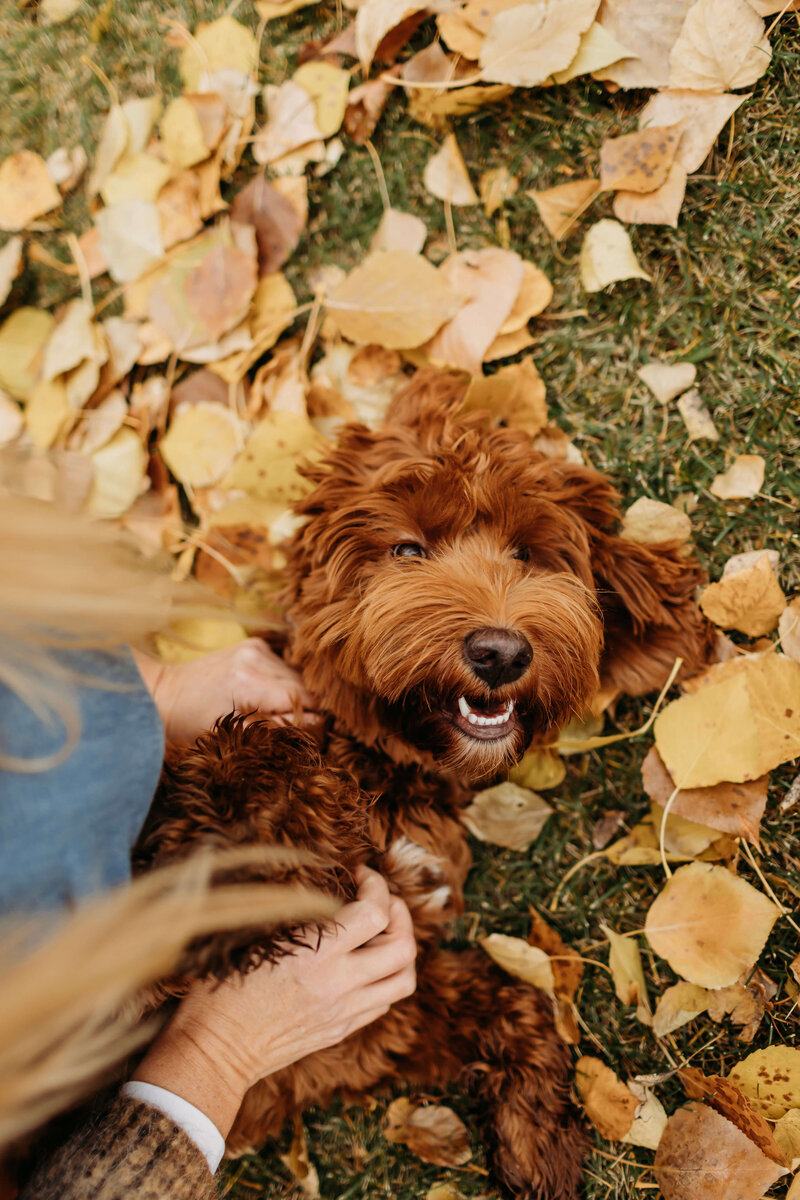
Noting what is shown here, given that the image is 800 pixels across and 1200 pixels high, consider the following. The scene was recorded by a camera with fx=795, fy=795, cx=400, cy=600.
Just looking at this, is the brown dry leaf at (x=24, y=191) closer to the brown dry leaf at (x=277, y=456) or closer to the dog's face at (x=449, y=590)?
the brown dry leaf at (x=277, y=456)

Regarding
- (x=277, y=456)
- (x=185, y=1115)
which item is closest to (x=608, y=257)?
(x=277, y=456)

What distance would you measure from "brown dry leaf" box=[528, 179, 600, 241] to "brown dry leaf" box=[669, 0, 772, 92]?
44 centimetres

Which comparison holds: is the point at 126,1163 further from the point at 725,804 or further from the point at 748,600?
the point at 748,600

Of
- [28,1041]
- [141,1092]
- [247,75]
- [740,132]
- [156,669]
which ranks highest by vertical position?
[247,75]

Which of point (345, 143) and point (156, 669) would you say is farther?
point (345, 143)

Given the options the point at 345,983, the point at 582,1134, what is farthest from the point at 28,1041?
the point at 582,1134

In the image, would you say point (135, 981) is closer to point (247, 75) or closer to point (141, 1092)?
point (141, 1092)

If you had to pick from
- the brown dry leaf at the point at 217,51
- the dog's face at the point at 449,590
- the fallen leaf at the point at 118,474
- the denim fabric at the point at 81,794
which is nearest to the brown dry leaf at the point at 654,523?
the dog's face at the point at 449,590

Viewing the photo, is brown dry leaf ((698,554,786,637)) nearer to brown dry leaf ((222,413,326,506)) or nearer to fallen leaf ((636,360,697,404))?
fallen leaf ((636,360,697,404))

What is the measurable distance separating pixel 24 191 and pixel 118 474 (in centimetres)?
140

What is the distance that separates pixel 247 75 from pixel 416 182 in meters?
0.85

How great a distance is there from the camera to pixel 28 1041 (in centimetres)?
151

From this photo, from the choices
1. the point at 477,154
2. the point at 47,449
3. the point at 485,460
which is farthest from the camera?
the point at 47,449

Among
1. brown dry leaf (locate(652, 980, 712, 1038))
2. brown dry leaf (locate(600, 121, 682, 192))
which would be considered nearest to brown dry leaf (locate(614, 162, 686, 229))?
brown dry leaf (locate(600, 121, 682, 192))
